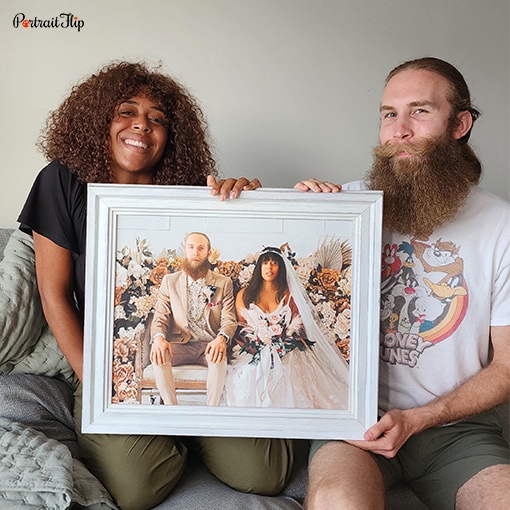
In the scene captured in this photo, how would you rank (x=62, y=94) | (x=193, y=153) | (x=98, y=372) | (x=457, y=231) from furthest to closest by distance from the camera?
(x=62, y=94) → (x=193, y=153) → (x=457, y=231) → (x=98, y=372)

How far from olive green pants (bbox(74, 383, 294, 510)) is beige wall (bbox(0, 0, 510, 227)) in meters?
1.05

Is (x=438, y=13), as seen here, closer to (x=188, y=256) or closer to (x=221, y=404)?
(x=188, y=256)

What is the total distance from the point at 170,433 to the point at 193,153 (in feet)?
2.54

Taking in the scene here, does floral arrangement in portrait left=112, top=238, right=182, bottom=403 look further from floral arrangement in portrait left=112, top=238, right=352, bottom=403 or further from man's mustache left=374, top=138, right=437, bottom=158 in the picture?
man's mustache left=374, top=138, right=437, bottom=158

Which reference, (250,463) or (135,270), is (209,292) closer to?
(135,270)

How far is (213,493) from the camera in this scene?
4.92 feet

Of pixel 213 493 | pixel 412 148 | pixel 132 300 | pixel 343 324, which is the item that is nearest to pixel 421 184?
pixel 412 148

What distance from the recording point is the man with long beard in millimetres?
1426

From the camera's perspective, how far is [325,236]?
1.40 m

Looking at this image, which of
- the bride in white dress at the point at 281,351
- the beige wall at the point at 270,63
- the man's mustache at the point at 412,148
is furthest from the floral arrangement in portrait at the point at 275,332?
the beige wall at the point at 270,63

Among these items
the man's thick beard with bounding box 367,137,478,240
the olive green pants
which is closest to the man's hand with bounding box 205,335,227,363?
the olive green pants

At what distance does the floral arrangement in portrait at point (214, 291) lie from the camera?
1.38 m

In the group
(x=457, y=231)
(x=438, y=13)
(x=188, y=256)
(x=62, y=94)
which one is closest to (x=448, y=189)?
(x=457, y=231)

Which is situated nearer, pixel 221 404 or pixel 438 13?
pixel 221 404
